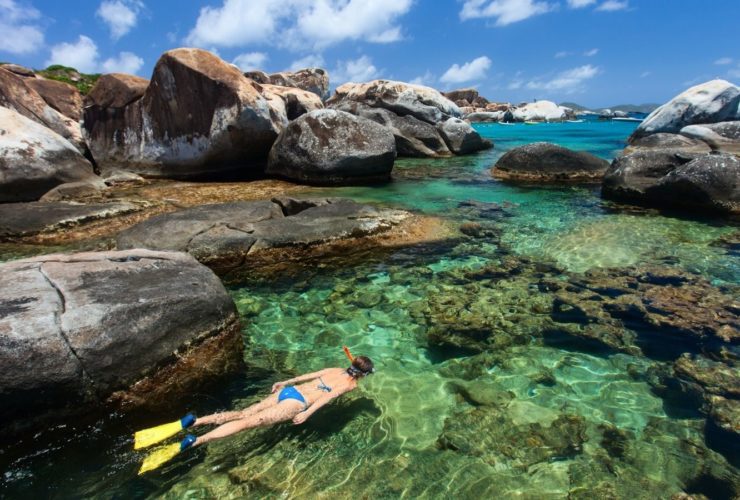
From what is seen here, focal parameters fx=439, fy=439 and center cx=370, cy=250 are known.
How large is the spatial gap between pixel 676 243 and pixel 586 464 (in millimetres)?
6771

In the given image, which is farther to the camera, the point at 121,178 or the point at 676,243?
the point at 121,178

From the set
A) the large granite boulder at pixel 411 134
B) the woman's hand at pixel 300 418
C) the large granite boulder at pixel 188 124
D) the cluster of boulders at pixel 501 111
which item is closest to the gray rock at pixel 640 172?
the large granite boulder at pixel 188 124

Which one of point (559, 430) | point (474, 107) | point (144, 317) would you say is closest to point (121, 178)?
point (144, 317)

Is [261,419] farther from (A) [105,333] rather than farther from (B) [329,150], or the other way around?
(B) [329,150]

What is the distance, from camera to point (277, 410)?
394cm

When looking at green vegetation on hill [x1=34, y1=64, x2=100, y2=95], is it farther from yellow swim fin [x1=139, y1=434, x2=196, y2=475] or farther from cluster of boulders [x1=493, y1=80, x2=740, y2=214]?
yellow swim fin [x1=139, y1=434, x2=196, y2=475]

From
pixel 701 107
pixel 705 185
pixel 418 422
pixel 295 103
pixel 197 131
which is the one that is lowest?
pixel 418 422

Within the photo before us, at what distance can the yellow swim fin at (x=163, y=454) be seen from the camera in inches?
132

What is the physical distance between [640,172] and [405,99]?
1519 cm

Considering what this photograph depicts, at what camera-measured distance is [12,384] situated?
3.36 m

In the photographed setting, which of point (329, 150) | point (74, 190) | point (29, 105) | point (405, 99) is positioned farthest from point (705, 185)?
point (29, 105)

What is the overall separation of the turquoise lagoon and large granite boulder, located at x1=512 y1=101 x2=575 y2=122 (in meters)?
73.5

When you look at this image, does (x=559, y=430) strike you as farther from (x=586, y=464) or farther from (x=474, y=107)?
(x=474, y=107)

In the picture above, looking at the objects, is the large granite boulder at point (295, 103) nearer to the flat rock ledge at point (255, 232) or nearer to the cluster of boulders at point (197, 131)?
the cluster of boulders at point (197, 131)
